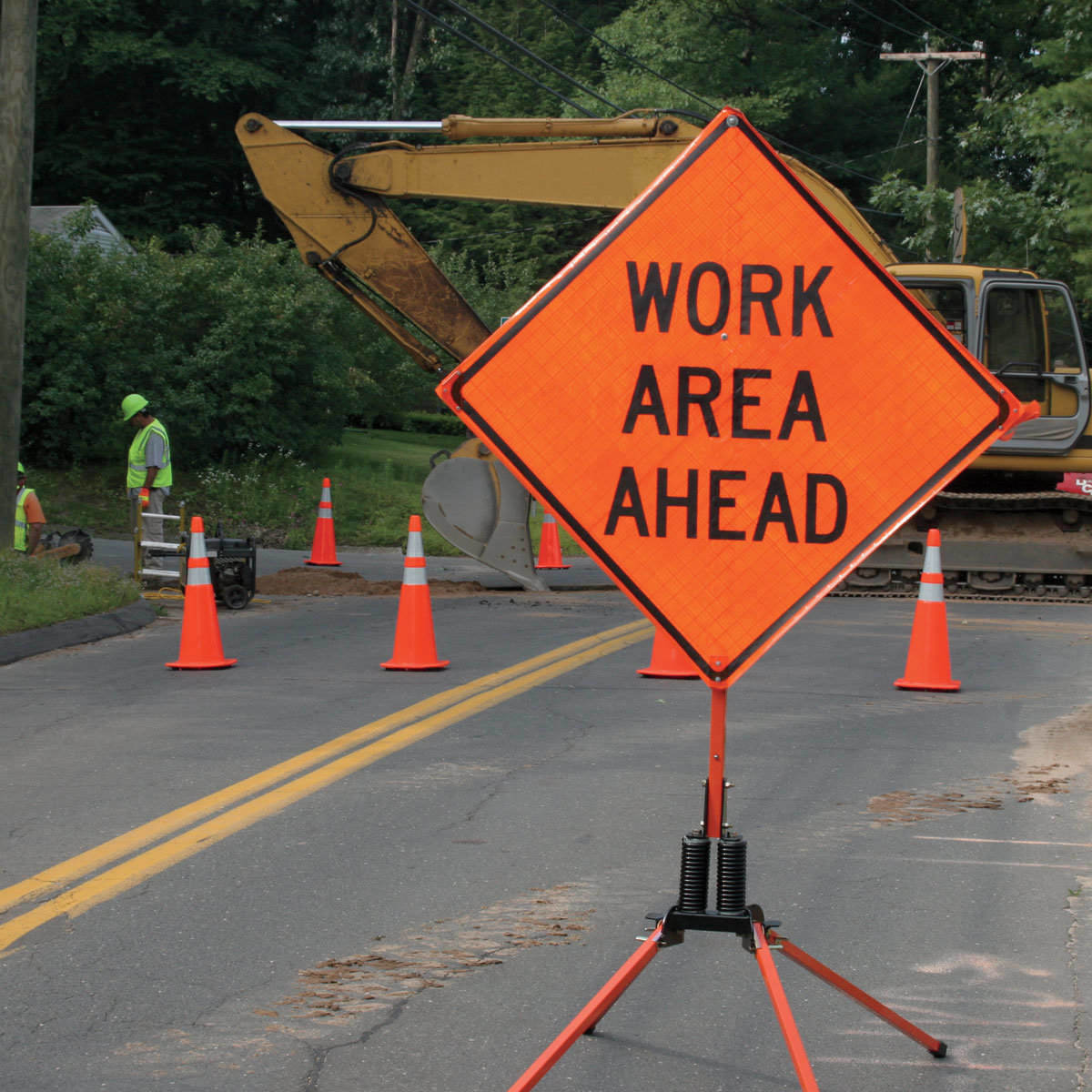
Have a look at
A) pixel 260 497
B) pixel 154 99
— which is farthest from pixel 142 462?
pixel 154 99

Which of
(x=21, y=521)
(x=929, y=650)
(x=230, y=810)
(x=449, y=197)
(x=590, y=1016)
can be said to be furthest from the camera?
(x=21, y=521)

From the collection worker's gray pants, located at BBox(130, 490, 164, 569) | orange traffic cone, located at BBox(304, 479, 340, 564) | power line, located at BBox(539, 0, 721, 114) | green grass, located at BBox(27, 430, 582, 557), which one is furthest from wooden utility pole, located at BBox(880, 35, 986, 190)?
worker's gray pants, located at BBox(130, 490, 164, 569)

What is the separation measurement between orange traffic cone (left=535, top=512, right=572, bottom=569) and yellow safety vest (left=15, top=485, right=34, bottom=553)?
6053 mm

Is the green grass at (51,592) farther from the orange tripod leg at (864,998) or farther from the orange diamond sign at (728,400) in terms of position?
the orange tripod leg at (864,998)

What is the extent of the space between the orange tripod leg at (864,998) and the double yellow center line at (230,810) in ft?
8.01

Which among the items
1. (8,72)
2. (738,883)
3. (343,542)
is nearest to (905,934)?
(738,883)

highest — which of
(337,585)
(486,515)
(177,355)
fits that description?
(177,355)

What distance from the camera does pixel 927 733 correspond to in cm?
869

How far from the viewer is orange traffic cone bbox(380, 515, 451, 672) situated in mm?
10555

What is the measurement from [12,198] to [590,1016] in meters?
12.1

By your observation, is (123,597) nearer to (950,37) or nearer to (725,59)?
(725,59)

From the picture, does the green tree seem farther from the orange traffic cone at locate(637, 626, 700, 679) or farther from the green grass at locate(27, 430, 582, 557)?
the orange traffic cone at locate(637, 626, 700, 679)

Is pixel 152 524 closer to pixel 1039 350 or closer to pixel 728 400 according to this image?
pixel 1039 350

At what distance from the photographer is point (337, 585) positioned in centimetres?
1627
